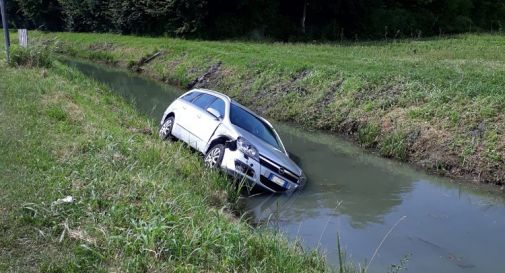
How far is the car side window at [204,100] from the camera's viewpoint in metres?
12.8

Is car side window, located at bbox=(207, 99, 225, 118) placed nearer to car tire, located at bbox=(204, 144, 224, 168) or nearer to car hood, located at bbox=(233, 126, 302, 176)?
car hood, located at bbox=(233, 126, 302, 176)

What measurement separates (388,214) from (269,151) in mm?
2540

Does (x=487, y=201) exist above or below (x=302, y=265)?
below

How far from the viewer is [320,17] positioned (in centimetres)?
4266

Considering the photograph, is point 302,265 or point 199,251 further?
point 302,265

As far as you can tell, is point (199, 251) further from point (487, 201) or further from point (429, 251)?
point (487, 201)

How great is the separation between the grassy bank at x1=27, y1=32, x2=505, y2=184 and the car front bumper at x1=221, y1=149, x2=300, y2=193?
14.9ft

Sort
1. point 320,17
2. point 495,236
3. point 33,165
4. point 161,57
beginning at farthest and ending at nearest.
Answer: point 320,17
point 161,57
point 495,236
point 33,165

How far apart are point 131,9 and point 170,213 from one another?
132 feet

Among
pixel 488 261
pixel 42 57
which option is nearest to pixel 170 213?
pixel 488 261

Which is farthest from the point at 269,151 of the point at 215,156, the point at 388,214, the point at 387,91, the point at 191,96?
the point at 387,91

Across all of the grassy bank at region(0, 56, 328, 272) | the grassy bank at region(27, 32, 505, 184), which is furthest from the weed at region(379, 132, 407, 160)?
the grassy bank at region(0, 56, 328, 272)

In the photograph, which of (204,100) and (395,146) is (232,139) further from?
(395,146)

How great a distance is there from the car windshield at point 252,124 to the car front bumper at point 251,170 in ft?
4.26
